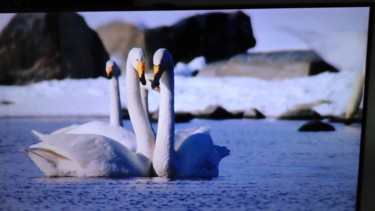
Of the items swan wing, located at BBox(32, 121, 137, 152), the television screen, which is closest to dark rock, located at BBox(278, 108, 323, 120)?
the television screen

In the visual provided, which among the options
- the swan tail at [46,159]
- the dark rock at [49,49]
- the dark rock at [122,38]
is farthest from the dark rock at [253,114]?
the swan tail at [46,159]

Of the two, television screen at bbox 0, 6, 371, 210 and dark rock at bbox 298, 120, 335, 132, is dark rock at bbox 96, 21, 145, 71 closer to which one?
television screen at bbox 0, 6, 371, 210

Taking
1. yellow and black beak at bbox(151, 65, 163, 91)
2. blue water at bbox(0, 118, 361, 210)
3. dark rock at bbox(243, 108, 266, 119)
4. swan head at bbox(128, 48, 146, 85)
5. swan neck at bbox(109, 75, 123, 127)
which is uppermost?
swan head at bbox(128, 48, 146, 85)

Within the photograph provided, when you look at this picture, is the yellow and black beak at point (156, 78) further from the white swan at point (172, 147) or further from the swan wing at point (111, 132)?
the swan wing at point (111, 132)

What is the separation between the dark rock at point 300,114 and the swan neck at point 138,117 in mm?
492

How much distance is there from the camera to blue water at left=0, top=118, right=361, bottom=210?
2.32 meters

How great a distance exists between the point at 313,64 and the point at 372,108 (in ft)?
1.14

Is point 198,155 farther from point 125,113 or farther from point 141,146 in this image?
point 125,113

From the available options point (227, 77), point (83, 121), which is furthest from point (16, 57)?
point (227, 77)

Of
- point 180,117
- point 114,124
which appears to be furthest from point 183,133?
point 114,124

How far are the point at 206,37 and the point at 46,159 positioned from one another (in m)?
0.76

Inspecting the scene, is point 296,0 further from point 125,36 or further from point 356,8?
point 125,36

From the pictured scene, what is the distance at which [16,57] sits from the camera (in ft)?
7.96

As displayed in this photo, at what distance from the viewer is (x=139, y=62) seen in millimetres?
2318
